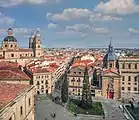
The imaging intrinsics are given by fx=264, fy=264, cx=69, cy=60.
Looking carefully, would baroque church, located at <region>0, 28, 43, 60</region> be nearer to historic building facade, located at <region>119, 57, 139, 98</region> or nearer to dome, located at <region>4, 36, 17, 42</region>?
dome, located at <region>4, 36, 17, 42</region>

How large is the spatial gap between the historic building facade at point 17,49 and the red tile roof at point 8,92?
234ft

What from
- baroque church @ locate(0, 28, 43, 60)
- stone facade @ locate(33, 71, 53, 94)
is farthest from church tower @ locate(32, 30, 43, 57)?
stone facade @ locate(33, 71, 53, 94)

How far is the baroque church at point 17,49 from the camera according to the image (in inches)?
3745

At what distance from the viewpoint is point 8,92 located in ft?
74.0

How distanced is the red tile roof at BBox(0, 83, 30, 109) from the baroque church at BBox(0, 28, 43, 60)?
234 ft

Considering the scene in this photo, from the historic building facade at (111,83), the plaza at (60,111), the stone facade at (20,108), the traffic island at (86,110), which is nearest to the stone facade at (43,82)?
the plaza at (60,111)

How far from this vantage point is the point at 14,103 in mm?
21094

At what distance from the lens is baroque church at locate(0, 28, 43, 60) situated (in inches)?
3745

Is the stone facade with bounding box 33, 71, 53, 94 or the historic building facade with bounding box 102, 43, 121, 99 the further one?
the stone facade with bounding box 33, 71, 53, 94

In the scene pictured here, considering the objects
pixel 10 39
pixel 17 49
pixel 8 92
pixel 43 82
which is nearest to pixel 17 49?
pixel 17 49

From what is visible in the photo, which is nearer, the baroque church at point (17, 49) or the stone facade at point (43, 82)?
the stone facade at point (43, 82)

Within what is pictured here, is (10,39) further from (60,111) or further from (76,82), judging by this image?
(60,111)

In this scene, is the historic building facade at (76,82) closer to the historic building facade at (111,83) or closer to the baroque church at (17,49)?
the historic building facade at (111,83)

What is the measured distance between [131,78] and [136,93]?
12.7 feet
